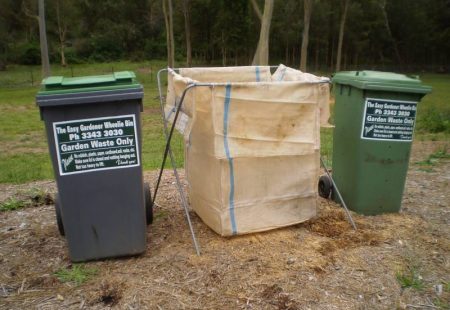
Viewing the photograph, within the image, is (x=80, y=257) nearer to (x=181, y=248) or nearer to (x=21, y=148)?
(x=181, y=248)

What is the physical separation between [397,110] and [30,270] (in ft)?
11.5

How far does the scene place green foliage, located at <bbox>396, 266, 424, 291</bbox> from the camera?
324cm

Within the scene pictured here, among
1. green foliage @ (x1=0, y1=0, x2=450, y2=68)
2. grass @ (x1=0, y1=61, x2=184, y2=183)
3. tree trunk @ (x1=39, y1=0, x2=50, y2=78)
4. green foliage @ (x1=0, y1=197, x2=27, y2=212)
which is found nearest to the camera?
green foliage @ (x1=0, y1=197, x2=27, y2=212)

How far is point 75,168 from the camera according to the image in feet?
10.7

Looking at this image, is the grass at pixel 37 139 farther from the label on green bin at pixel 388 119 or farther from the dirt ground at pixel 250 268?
the dirt ground at pixel 250 268

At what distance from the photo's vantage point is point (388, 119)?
165 inches

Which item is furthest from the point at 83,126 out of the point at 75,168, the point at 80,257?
the point at 80,257

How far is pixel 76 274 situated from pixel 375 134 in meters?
2.94

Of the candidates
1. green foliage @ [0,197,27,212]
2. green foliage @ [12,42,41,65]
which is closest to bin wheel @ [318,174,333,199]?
green foliage @ [0,197,27,212]

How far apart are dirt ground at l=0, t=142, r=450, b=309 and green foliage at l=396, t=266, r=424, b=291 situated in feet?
0.05

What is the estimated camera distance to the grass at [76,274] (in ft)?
10.6

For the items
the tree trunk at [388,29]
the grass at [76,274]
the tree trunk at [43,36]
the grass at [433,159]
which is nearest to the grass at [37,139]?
the grass at [433,159]

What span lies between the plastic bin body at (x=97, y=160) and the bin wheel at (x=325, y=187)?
7.38 ft

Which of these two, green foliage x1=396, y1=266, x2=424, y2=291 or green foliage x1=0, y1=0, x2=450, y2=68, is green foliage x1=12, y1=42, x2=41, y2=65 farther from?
green foliage x1=396, y1=266, x2=424, y2=291
